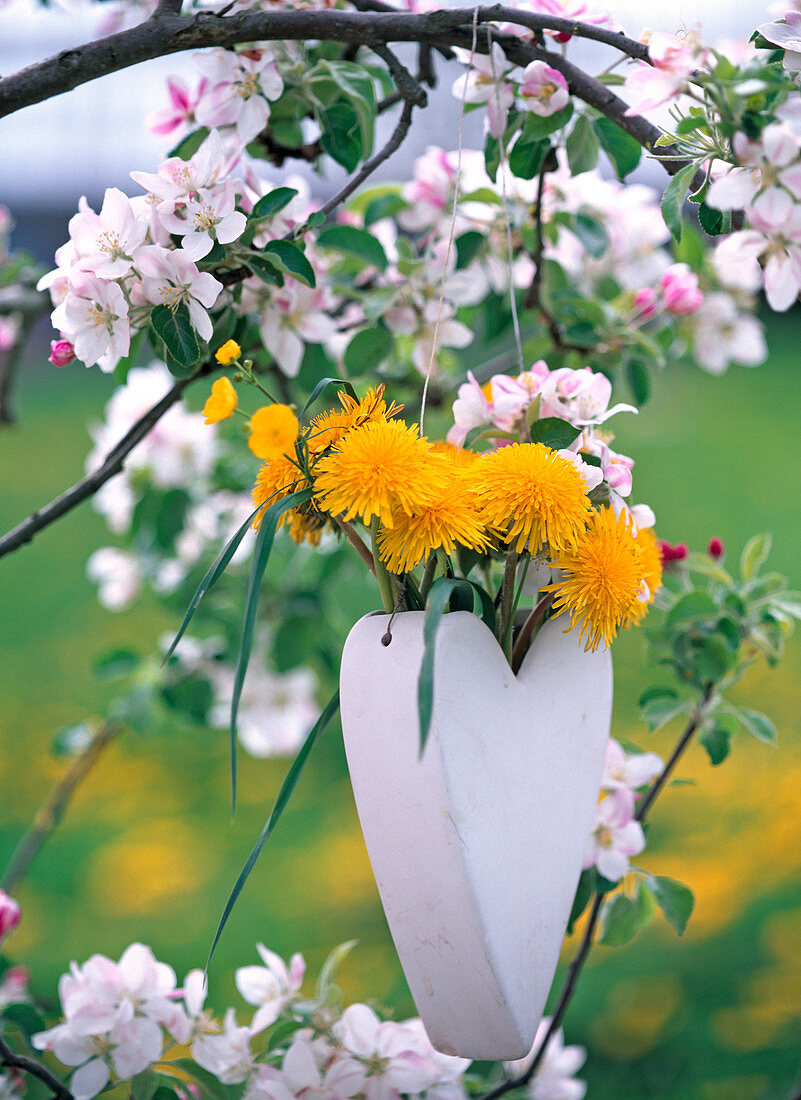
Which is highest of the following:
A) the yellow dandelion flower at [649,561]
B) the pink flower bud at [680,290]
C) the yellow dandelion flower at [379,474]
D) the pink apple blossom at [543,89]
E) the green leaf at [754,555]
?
the pink apple blossom at [543,89]

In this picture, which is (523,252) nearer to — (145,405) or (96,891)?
(145,405)

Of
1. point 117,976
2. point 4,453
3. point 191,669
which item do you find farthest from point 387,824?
point 4,453

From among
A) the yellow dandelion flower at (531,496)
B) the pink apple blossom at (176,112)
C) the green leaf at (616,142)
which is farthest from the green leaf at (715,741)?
the pink apple blossom at (176,112)

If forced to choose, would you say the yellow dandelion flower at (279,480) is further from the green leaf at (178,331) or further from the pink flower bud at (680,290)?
the pink flower bud at (680,290)

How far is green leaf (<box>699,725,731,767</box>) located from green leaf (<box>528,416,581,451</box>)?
0.37 m

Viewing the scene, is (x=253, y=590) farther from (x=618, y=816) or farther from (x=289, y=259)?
(x=618, y=816)

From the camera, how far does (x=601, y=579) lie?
2.04 feet

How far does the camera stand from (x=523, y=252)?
115 cm

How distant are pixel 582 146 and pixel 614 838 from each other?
1.96 feet

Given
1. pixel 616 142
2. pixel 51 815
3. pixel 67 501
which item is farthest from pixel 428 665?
pixel 51 815

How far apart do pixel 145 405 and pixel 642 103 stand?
0.84m

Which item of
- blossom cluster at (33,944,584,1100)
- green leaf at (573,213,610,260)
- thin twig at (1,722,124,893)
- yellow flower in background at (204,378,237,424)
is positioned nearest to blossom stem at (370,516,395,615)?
yellow flower in background at (204,378,237,424)

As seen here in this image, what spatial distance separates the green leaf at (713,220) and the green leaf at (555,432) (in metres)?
0.16

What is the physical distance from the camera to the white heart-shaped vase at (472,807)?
1.99ft
